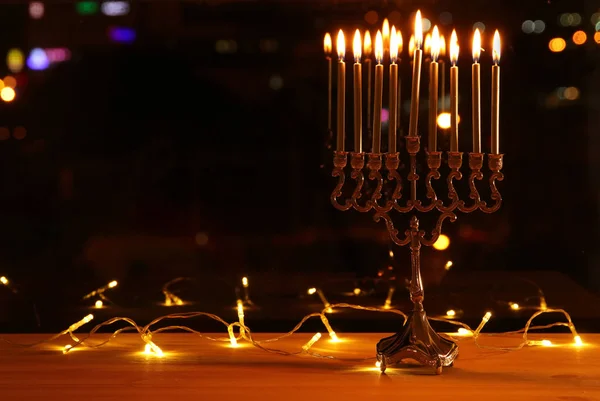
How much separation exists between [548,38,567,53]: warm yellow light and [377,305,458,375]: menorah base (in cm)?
49

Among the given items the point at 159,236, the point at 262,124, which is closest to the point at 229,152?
the point at 262,124

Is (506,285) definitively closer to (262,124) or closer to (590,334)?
(590,334)

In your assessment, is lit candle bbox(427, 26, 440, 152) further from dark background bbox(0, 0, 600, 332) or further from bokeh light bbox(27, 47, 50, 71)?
bokeh light bbox(27, 47, 50, 71)

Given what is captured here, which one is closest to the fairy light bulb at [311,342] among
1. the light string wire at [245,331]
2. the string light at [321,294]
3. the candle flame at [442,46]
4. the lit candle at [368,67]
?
the light string wire at [245,331]

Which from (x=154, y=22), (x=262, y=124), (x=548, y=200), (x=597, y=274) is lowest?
(x=597, y=274)

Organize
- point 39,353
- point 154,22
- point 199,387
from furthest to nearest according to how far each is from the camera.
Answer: point 154,22
point 39,353
point 199,387

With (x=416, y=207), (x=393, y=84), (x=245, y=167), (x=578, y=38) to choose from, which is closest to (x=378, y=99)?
(x=393, y=84)

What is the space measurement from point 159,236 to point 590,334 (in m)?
0.72

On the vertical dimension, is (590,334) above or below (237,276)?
below

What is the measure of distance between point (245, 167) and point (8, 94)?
398 mm

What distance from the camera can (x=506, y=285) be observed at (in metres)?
1.35

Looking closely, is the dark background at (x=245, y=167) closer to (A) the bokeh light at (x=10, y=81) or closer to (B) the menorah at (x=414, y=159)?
(A) the bokeh light at (x=10, y=81)

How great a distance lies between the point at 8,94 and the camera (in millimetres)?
1320

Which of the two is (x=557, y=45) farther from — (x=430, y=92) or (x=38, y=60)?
(x=38, y=60)
